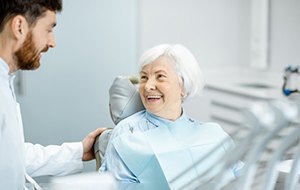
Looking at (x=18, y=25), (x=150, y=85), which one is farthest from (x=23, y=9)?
(x=150, y=85)

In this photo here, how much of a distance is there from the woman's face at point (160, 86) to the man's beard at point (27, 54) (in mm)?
578

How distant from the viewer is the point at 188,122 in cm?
234

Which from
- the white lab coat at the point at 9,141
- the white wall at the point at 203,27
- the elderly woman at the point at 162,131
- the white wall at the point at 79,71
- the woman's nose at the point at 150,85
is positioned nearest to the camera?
the white lab coat at the point at 9,141

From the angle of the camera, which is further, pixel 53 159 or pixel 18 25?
pixel 53 159

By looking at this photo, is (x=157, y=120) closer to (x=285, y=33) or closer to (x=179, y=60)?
(x=179, y=60)

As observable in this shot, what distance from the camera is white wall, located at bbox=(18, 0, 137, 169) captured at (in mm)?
3697

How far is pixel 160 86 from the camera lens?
2283 millimetres

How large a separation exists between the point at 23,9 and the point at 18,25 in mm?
52

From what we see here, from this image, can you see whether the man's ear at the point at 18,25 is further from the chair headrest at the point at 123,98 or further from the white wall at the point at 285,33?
the white wall at the point at 285,33

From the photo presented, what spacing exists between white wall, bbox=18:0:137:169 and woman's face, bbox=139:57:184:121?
4.77ft

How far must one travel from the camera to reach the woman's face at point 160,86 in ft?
7.48

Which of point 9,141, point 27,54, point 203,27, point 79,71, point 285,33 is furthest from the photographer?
point 203,27

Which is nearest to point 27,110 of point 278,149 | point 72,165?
point 72,165

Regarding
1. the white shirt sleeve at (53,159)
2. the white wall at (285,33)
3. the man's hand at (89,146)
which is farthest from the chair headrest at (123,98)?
the white wall at (285,33)
